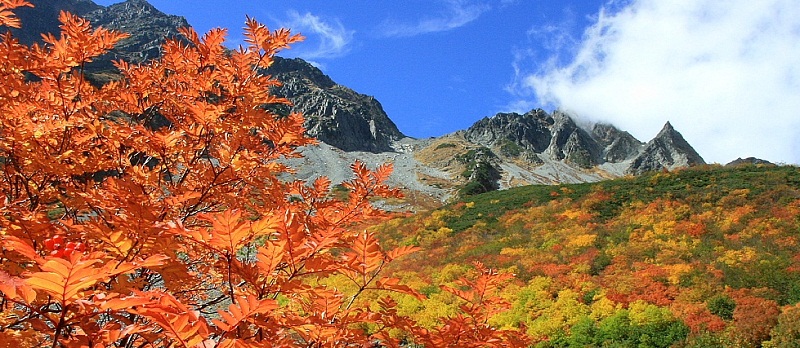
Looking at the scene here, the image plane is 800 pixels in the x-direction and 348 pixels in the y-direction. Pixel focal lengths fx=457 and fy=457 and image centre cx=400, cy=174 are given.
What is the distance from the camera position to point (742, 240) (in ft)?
41.0

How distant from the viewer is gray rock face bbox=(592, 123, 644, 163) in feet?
443

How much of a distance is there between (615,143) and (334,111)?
85058mm

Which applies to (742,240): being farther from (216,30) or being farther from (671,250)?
(216,30)

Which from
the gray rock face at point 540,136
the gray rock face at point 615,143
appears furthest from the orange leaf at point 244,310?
the gray rock face at point 615,143

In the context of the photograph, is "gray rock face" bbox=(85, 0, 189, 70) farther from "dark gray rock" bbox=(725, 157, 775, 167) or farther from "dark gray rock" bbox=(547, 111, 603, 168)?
"dark gray rock" bbox=(725, 157, 775, 167)

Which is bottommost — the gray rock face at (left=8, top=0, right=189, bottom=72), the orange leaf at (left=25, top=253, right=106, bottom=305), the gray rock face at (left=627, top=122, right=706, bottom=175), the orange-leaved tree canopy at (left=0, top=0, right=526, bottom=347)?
the orange leaf at (left=25, top=253, right=106, bottom=305)

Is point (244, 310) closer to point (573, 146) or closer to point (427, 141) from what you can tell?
point (427, 141)

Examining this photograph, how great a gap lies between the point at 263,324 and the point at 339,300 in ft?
1.85

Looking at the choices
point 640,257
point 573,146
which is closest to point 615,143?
point 573,146

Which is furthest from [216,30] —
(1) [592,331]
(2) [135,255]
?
(1) [592,331]

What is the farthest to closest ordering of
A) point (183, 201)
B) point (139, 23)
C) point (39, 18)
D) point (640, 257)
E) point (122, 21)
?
point (139, 23)
point (122, 21)
point (39, 18)
point (640, 257)
point (183, 201)

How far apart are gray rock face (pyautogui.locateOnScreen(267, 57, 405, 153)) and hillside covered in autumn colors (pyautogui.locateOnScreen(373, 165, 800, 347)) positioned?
80.5 m

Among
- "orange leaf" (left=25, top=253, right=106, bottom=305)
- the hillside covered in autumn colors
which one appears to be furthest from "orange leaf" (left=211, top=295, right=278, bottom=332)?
the hillside covered in autumn colors

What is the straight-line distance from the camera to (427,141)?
135 metres
